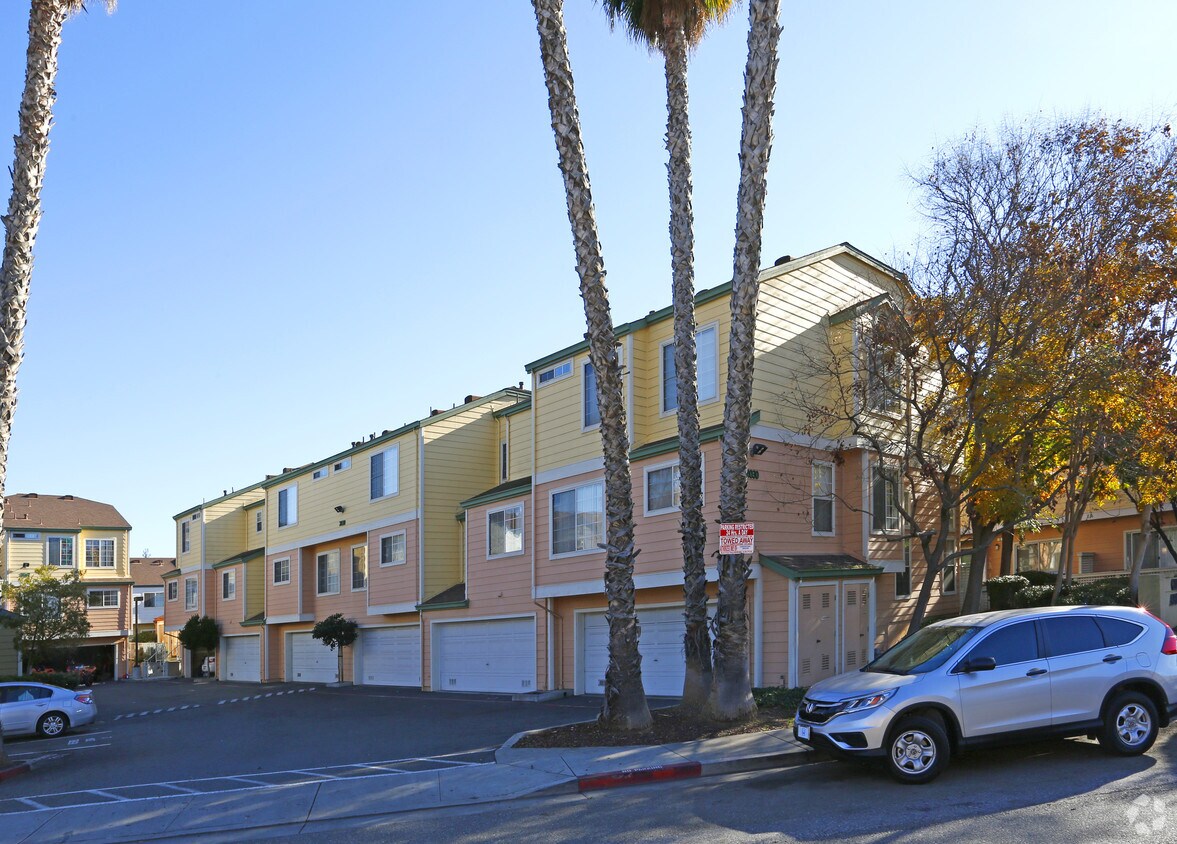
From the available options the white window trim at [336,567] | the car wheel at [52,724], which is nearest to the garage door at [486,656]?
the white window trim at [336,567]

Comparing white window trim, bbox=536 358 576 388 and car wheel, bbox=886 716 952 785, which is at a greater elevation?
white window trim, bbox=536 358 576 388

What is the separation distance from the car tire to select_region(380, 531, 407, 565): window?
2321 centimetres

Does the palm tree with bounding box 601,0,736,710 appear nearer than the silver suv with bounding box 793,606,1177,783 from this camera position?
No

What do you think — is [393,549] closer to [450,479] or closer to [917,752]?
[450,479]

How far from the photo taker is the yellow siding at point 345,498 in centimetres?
3164

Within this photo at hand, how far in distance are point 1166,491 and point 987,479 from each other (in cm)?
361

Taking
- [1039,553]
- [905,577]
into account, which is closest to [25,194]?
[905,577]

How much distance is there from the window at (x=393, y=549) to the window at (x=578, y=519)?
338 inches

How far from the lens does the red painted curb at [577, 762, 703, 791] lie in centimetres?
1174

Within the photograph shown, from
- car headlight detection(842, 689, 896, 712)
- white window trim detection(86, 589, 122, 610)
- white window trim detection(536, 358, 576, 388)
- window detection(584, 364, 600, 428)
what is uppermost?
→ white window trim detection(536, 358, 576, 388)

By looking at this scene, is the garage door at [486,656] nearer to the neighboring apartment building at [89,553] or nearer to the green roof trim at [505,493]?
the green roof trim at [505,493]

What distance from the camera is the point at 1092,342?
18156mm

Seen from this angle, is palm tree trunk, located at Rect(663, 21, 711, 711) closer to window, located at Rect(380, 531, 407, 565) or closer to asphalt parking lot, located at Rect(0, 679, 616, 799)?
asphalt parking lot, located at Rect(0, 679, 616, 799)

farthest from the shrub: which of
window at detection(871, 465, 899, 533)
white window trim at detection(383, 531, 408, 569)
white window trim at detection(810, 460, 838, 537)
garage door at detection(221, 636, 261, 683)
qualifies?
garage door at detection(221, 636, 261, 683)
